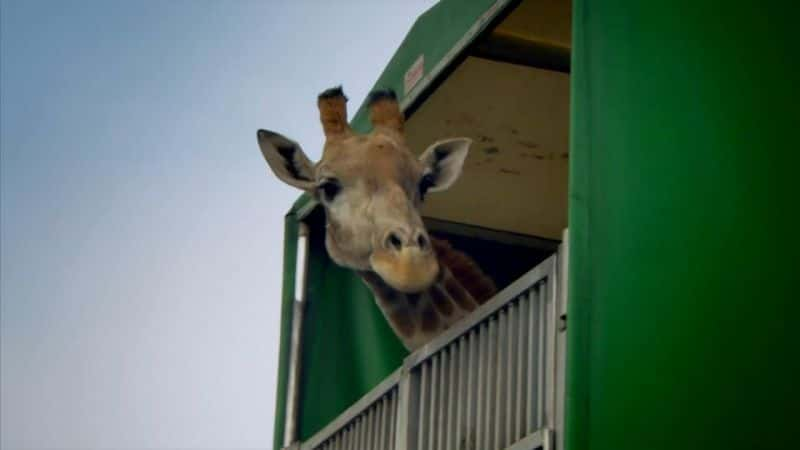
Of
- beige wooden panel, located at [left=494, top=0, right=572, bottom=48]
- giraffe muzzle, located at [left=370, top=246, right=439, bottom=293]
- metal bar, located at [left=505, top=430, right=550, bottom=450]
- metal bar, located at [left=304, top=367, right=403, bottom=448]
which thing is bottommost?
metal bar, located at [left=505, top=430, right=550, bottom=450]

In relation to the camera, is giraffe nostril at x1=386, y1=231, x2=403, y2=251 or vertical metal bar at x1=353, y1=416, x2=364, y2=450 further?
vertical metal bar at x1=353, y1=416, x2=364, y2=450

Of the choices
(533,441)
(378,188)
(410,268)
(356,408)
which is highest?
(378,188)

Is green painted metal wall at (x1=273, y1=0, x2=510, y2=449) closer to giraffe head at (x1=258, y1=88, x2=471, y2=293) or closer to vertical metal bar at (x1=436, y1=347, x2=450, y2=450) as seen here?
giraffe head at (x1=258, y1=88, x2=471, y2=293)

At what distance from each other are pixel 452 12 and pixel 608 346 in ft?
10.4

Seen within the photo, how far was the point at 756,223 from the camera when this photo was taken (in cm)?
778

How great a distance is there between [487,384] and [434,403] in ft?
2.29

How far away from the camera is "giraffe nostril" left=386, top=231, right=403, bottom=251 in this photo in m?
10.4

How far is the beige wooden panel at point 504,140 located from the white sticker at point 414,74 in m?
0.24

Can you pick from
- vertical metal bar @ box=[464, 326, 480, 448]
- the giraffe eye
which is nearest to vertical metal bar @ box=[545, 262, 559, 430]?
vertical metal bar @ box=[464, 326, 480, 448]

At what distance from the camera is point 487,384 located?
885 centimetres

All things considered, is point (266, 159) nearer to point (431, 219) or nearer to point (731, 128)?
point (431, 219)

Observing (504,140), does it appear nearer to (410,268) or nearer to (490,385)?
(410,268)

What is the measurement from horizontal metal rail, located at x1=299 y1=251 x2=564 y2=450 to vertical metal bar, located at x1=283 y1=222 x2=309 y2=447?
1.55 m

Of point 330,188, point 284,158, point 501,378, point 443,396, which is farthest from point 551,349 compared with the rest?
point 284,158
